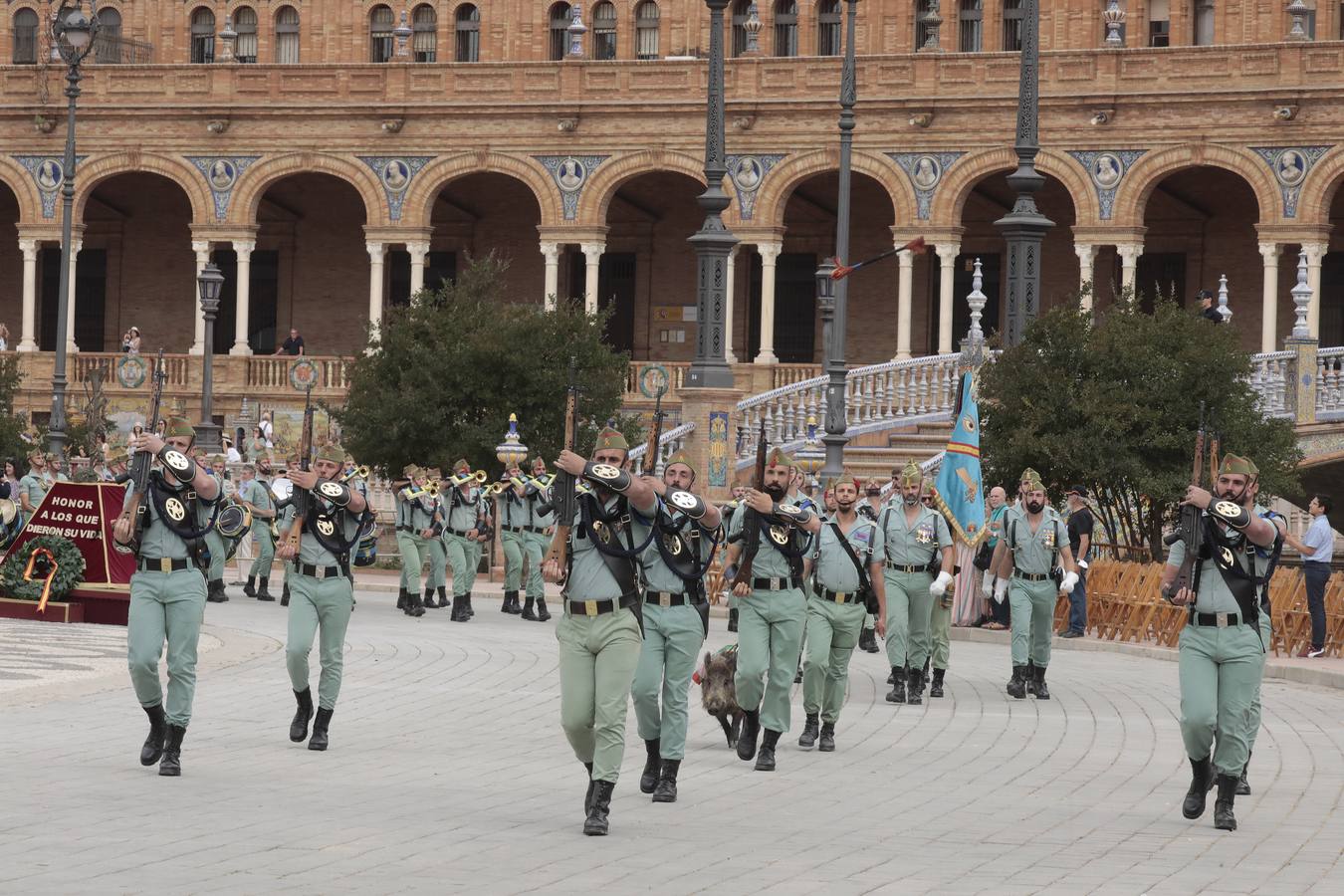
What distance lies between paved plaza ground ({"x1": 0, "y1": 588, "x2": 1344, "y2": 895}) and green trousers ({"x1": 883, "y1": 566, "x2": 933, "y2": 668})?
1.47 ft

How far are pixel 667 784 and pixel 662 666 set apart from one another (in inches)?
22.5

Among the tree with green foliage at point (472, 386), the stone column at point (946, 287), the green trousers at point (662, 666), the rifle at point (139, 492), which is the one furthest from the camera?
the stone column at point (946, 287)

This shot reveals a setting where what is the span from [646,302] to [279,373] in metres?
7.84

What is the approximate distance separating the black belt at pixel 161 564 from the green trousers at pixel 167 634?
0.07 feet

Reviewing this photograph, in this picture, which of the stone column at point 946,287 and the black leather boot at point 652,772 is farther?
the stone column at point 946,287

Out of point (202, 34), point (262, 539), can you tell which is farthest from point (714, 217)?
point (202, 34)

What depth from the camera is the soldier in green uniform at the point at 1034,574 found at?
17547 millimetres

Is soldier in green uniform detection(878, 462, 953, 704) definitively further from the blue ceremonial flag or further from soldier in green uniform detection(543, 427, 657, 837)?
soldier in green uniform detection(543, 427, 657, 837)

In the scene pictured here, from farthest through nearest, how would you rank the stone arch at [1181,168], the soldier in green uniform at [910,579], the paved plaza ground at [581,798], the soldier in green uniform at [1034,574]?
the stone arch at [1181,168], the soldier in green uniform at [1034,574], the soldier in green uniform at [910,579], the paved plaza ground at [581,798]

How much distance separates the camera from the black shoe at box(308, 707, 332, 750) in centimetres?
1305

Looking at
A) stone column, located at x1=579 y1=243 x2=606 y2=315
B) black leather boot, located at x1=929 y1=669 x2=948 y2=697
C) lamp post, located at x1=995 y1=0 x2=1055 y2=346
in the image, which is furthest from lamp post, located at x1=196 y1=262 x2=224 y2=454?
black leather boot, located at x1=929 y1=669 x2=948 y2=697

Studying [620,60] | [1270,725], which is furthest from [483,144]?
[1270,725]

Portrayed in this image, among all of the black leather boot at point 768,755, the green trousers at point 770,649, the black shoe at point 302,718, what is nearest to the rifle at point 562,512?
the green trousers at point 770,649

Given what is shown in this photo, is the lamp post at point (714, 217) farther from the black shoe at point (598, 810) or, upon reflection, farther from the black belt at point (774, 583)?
the black shoe at point (598, 810)
